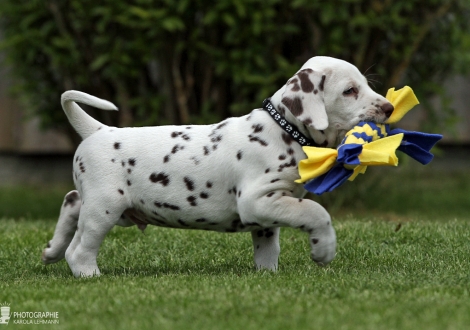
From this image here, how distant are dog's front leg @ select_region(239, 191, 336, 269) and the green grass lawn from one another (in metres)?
0.17

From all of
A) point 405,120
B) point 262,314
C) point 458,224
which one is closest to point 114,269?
point 262,314

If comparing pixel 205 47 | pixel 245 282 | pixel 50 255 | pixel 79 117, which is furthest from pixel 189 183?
pixel 205 47

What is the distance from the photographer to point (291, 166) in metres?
4.66

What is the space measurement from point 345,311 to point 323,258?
40.7 inches

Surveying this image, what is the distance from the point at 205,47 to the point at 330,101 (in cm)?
418

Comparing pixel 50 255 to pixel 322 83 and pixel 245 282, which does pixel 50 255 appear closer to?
pixel 245 282

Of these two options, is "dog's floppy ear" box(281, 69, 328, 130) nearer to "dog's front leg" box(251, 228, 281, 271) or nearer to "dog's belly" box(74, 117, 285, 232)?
"dog's belly" box(74, 117, 285, 232)

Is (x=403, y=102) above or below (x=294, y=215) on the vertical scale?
above

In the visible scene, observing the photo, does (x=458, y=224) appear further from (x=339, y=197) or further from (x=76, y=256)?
(x=76, y=256)

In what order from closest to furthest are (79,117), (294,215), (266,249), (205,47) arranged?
(294,215) < (266,249) < (79,117) < (205,47)

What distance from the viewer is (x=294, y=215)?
14.9ft

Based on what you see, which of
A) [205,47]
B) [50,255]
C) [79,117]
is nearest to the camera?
[79,117]

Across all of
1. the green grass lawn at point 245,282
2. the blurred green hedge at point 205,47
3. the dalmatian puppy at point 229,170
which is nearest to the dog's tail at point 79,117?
the dalmatian puppy at point 229,170

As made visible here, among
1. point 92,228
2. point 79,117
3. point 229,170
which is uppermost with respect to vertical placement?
point 79,117
